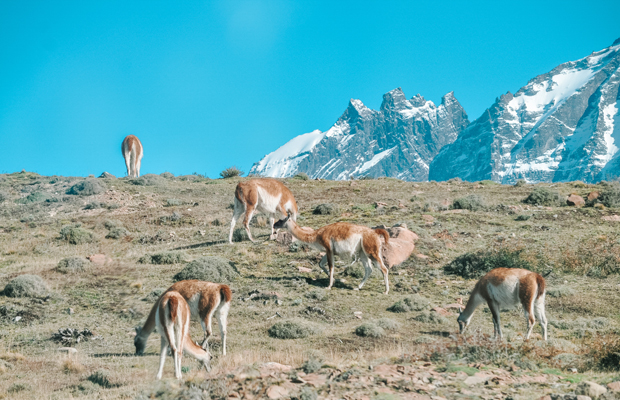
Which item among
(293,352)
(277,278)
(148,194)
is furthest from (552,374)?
(148,194)

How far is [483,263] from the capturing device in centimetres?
1702

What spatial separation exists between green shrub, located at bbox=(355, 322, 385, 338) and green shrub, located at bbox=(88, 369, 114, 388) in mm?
5414

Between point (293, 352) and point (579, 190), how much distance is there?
28.6m

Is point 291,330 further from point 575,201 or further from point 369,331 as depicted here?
point 575,201

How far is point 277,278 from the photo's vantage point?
53.3 feet

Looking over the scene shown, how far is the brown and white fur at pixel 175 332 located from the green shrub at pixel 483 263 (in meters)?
10.9

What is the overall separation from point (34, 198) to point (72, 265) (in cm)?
1714

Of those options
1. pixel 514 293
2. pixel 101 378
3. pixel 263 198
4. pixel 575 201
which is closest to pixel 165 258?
pixel 263 198

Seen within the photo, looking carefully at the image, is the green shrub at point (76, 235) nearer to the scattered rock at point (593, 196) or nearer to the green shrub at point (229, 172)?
the green shrub at point (229, 172)

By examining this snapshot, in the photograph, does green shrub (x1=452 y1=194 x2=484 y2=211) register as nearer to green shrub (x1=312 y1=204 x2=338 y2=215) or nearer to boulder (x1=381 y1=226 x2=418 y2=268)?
green shrub (x1=312 y1=204 x2=338 y2=215)

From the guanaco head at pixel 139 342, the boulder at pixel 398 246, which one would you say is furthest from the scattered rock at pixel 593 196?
the guanaco head at pixel 139 342

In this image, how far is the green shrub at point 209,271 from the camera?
609 inches

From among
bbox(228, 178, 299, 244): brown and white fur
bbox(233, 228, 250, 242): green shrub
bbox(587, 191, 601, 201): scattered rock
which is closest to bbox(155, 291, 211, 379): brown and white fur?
bbox(228, 178, 299, 244): brown and white fur

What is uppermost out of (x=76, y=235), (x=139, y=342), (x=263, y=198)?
(x=263, y=198)
